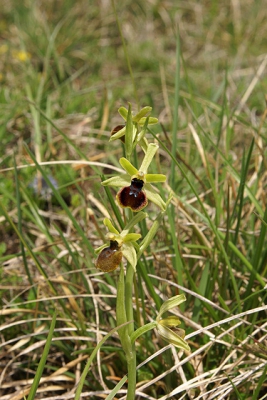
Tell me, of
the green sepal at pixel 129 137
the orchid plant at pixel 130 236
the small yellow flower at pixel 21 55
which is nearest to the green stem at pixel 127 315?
the orchid plant at pixel 130 236

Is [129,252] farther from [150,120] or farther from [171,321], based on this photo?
[150,120]

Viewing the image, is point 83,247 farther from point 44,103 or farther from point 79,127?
point 44,103

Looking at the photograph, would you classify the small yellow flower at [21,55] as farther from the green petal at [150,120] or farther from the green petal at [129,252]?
the green petal at [129,252]

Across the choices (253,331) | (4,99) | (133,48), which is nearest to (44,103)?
(4,99)

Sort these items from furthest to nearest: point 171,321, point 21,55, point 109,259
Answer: point 21,55 < point 171,321 < point 109,259

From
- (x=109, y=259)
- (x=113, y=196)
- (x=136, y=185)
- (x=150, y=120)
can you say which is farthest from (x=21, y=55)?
(x=109, y=259)

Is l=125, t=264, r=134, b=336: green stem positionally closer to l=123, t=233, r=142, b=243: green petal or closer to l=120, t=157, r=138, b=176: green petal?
l=123, t=233, r=142, b=243: green petal
